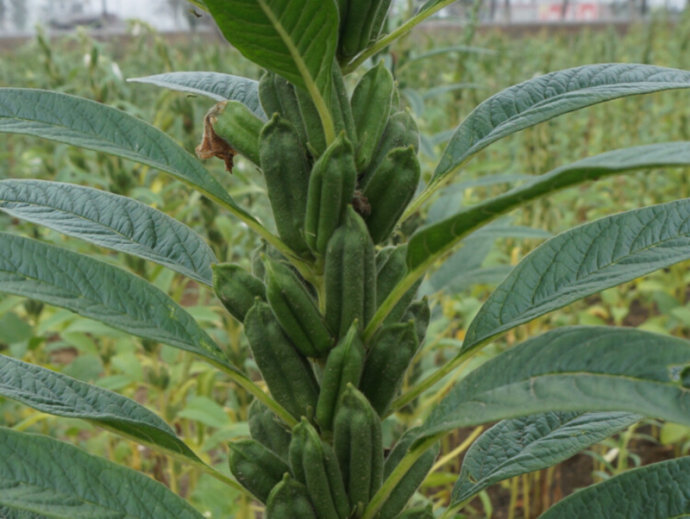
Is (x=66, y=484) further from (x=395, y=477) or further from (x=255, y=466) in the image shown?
(x=395, y=477)

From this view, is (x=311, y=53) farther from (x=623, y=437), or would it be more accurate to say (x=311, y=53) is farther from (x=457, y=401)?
(x=623, y=437)

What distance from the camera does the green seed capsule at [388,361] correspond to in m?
0.69

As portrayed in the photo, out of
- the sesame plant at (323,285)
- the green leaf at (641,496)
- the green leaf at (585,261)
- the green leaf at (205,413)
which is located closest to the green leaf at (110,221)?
the sesame plant at (323,285)

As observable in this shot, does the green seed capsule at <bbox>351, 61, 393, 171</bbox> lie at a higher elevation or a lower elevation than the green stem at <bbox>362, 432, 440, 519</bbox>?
higher

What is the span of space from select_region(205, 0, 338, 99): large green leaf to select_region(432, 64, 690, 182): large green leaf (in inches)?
7.4

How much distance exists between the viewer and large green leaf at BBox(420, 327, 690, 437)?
0.47m

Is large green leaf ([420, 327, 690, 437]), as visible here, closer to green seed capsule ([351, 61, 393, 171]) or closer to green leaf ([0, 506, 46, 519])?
green seed capsule ([351, 61, 393, 171])

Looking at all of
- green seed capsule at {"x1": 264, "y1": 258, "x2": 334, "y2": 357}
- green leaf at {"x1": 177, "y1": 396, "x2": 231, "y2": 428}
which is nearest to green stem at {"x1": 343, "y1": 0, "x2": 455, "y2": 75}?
green seed capsule at {"x1": 264, "y1": 258, "x2": 334, "y2": 357}

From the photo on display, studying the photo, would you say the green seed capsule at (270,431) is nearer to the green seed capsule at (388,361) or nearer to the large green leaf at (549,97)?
the green seed capsule at (388,361)

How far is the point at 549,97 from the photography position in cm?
72

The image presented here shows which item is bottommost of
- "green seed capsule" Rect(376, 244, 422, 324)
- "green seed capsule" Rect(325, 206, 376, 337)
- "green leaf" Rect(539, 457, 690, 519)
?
"green leaf" Rect(539, 457, 690, 519)

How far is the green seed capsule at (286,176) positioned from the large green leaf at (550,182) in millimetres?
150

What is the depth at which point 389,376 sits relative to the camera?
703 mm

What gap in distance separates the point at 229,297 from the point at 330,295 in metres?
0.10
